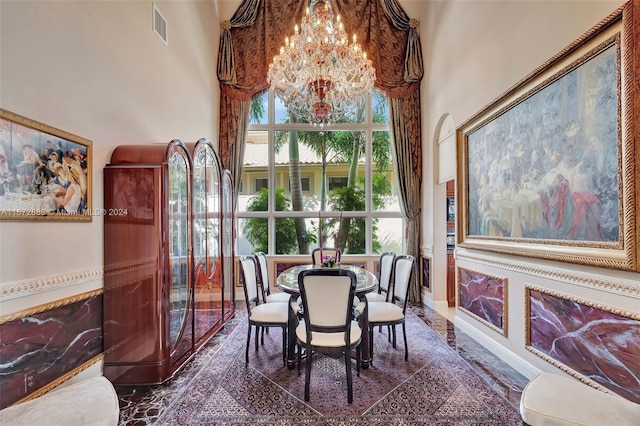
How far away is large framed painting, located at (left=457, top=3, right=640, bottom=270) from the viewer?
1.73 m

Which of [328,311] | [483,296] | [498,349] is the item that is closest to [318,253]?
[328,311]

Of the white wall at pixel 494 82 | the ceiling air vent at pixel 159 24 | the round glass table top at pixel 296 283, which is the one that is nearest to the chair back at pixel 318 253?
the round glass table top at pixel 296 283

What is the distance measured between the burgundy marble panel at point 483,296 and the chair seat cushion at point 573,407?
1564 mm

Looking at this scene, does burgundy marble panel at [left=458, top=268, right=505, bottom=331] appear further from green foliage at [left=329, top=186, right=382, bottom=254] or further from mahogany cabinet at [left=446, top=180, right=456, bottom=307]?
green foliage at [left=329, top=186, right=382, bottom=254]

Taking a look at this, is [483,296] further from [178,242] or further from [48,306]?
[48,306]

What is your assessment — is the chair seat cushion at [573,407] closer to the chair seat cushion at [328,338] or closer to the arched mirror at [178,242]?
the chair seat cushion at [328,338]

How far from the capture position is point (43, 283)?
1.88 m

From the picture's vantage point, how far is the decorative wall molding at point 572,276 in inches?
67.8

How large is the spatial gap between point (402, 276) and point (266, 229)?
120 inches

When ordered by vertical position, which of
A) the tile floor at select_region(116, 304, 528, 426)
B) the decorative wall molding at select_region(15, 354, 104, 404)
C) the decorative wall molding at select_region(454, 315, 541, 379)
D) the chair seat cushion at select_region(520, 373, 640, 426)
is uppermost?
the chair seat cushion at select_region(520, 373, 640, 426)

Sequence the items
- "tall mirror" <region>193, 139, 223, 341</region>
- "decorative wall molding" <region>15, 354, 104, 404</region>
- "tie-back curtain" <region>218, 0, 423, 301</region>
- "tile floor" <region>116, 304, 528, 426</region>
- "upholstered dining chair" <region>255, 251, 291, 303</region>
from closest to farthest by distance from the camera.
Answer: "decorative wall molding" <region>15, 354, 104, 404</region> → "tile floor" <region>116, 304, 528, 426</region> → "tall mirror" <region>193, 139, 223, 341</region> → "upholstered dining chair" <region>255, 251, 291, 303</region> → "tie-back curtain" <region>218, 0, 423, 301</region>

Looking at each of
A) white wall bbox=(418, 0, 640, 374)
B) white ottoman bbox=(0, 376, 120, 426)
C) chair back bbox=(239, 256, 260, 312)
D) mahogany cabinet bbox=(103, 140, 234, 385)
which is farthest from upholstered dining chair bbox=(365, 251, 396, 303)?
white ottoman bbox=(0, 376, 120, 426)

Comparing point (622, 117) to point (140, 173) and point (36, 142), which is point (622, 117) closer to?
point (140, 173)

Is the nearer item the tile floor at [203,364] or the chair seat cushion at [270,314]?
the tile floor at [203,364]
